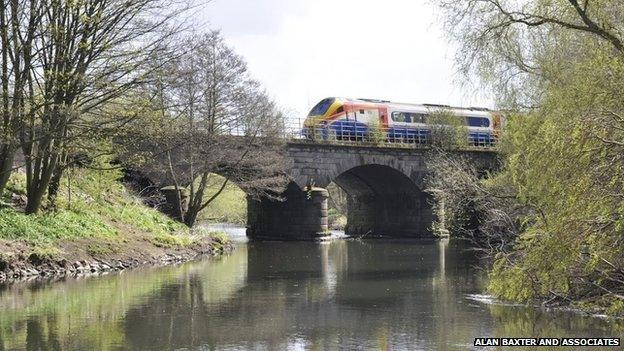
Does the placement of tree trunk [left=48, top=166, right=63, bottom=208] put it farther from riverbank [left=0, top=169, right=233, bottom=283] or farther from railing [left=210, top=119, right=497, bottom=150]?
railing [left=210, top=119, right=497, bottom=150]

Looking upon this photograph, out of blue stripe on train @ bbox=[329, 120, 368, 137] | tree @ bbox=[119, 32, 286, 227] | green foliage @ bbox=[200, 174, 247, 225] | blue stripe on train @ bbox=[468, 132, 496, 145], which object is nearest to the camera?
tree @ bbox=[119, 32, 286, 227]

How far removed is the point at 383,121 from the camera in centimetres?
4375

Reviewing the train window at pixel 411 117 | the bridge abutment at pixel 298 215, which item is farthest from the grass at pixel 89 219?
the train window at pixel 411 117

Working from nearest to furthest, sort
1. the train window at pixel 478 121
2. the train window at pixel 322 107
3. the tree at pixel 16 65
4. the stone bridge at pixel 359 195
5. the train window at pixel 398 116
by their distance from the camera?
the tree at pixel 16 65
the stone bridge at pixel 359 195
the train window at pixel 322 107
the train window at pixel 398 116
the train window at pixel 478 121

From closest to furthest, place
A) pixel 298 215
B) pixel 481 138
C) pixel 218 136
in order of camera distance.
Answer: pixel 218 136
pixel 298 215
pixel 481 138

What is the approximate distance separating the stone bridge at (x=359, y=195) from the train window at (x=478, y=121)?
310cm

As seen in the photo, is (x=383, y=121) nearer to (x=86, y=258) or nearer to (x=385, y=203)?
(x=385, y=203)

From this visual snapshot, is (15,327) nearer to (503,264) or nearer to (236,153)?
(503,264)

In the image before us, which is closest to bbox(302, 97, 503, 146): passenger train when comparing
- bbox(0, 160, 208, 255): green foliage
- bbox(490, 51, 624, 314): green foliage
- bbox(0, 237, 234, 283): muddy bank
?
bbox(0, 160, 208, 255): green foliage

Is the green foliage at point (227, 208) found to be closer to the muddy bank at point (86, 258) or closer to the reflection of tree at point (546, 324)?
the muddy bank at point (86, 258)

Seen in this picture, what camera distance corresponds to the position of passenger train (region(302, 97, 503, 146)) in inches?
1640

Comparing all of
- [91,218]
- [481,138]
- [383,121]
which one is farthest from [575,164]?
[481,138]

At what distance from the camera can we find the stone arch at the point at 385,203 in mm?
44562

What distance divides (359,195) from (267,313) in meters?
35.8
